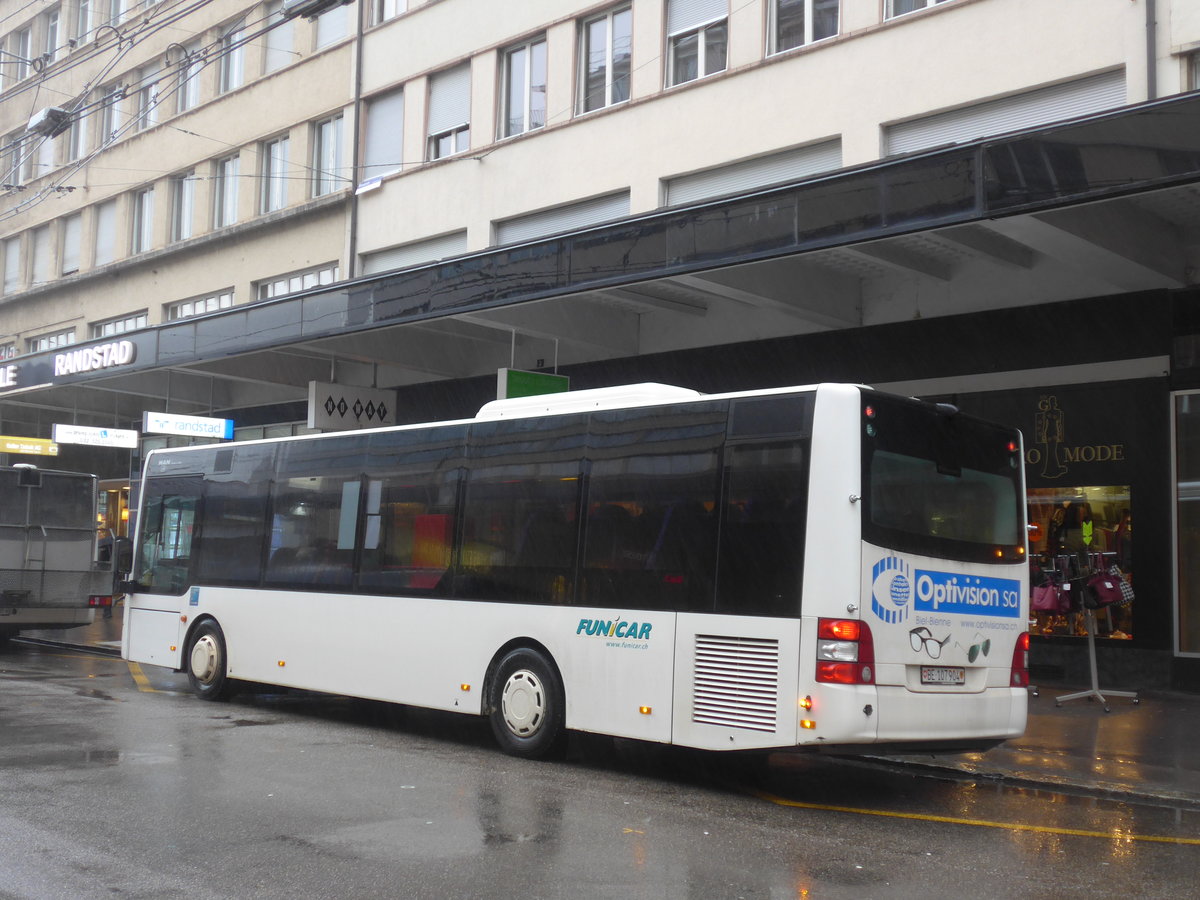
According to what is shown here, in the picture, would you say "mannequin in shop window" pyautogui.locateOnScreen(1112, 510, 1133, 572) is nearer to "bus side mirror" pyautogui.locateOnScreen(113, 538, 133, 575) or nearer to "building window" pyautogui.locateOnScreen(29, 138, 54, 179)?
"bus side mirror" pyautogui.locateOnScreen(113, 538, 133, 575)

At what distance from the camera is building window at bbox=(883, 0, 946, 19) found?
16.2 m

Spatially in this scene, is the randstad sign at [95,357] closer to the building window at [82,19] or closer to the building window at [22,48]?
the building window at [82,19]

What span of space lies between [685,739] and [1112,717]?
5592 mm

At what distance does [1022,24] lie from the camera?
15.0m

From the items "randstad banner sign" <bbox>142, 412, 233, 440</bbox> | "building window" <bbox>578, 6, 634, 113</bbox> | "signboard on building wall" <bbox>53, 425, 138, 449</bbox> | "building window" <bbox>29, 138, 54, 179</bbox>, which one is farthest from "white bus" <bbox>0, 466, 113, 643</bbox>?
"building window" <bbox>29, 138, 54, 179</bbox>

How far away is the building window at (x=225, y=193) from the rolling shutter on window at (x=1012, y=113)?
16864 millimetres

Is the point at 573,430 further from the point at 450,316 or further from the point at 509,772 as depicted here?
the point at 450,316

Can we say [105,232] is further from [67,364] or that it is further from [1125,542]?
[1125,542]

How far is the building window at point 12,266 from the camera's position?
120 ft

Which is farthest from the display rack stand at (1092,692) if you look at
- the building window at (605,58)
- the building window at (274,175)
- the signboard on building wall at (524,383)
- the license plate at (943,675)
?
the building window at (274,175)

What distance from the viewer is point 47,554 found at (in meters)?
19.5

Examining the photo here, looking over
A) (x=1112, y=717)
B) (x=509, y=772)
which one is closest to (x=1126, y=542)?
(x=1112, y=717)

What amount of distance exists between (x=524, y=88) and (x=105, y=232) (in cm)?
1616

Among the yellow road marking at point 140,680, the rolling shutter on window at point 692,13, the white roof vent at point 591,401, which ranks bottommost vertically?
the yellow road marking at point 140,680
